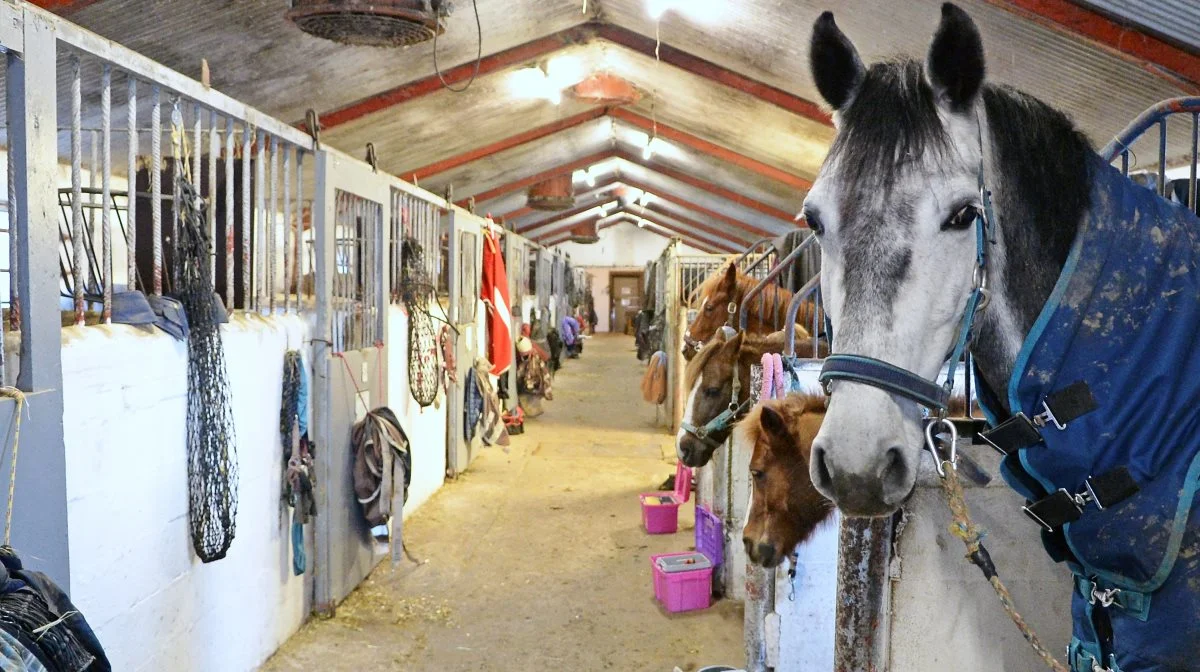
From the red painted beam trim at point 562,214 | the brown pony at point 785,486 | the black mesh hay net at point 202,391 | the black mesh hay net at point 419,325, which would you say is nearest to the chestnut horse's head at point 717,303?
the black mesh hay net at point 419,325

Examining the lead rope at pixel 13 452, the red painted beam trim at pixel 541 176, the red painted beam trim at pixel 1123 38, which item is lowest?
the lead rope at pixel 13 452

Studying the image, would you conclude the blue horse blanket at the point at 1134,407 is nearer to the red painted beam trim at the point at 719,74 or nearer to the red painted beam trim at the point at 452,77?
the red painted beam trim at the point at 719,74

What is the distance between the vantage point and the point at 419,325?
5207 mm

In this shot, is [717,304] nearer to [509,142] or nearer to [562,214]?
[509,142]

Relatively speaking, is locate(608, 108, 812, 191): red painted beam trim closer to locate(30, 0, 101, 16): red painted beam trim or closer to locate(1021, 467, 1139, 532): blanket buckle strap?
locate(30, 0, 101, 16): red painted beam trim

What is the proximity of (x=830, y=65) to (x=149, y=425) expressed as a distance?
2012mm

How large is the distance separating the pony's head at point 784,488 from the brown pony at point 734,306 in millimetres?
1794

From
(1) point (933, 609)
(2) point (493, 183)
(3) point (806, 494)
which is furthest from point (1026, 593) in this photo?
(2) point (493, 183)

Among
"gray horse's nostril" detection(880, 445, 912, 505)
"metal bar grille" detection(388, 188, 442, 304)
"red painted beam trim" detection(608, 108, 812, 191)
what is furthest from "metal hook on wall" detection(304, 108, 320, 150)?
"red painted beam trim" detection(608, 108, 812, 191)

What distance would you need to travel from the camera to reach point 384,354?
14.7ft

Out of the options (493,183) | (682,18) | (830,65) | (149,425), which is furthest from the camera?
(493,183)

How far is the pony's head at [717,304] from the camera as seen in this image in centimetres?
456

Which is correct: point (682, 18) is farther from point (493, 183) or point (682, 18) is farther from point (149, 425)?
point (493, 183)

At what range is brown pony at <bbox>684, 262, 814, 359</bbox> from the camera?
4258 millimetres
